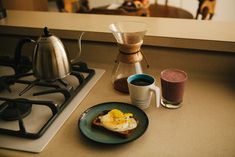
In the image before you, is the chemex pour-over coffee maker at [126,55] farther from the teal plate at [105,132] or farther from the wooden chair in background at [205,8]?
the wooden chair in background at [205,8]

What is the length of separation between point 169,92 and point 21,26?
723 mm

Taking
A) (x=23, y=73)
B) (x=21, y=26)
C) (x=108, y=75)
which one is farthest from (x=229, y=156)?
(x=21, y=26)

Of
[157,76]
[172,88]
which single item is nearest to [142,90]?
[172,88]

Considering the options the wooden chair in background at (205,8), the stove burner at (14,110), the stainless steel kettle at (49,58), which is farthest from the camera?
the wooden chair in background at (205,8)

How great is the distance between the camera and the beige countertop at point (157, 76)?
0.73 meters

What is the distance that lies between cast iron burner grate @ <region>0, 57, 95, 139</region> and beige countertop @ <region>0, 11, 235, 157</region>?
0.15 feet

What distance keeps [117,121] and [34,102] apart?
0.24 m

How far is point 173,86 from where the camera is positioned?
85 cm

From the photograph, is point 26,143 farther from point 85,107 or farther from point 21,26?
point 21,26

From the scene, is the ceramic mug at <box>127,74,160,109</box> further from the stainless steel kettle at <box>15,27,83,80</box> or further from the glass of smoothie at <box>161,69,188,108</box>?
the stainless steel kettle at <box>15,27,83,80</box>

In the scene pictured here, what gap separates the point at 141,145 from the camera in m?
0.74

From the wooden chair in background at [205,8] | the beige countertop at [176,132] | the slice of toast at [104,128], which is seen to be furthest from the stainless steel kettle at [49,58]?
the wooden chair in background at [205,8]

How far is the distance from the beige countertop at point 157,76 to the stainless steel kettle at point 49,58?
0.44ft

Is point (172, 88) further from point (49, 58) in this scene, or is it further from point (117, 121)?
point (49, 58)
